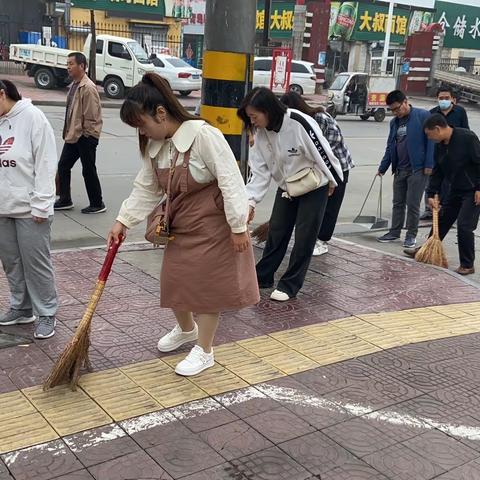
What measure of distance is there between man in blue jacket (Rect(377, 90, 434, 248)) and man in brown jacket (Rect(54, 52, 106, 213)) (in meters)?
3.22

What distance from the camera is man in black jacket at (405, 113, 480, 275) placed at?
5.97m

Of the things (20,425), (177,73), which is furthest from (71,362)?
(177,73)

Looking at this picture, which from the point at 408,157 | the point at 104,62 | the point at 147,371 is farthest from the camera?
the point at 104,62

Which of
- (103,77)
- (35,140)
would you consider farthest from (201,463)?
(103,77)

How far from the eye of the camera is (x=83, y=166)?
289 inches

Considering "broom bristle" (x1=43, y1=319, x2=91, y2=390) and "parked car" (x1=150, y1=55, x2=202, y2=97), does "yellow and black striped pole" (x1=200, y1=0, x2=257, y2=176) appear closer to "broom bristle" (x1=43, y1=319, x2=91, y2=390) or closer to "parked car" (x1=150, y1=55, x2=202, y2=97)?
"broom bristle" (x1=43, y1=319, x2=91, y2=390)

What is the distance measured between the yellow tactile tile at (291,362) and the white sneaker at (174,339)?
19.0 inches

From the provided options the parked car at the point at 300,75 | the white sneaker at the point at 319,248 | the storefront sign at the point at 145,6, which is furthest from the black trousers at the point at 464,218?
the storefront sign at the point at 145,6

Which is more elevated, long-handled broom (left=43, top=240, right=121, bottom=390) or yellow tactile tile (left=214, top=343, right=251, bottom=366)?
long-handled broom (left=43, top=240, right=121, bottom=390)

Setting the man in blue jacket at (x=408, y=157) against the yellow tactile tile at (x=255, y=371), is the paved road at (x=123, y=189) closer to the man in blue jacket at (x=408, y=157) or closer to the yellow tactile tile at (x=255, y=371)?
the man in blue jacket at (x=408, y=157)

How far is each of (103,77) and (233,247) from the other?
66.5 feet

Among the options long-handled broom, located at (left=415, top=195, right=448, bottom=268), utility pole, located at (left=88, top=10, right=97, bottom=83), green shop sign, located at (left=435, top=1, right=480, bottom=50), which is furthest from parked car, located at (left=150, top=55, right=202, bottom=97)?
green shop sign, located at (left=435, top=1, right=480, bottom=50)

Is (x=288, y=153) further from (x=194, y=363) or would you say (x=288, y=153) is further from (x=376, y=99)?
(x=376, y=99)

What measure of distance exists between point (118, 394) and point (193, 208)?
1.05 m
